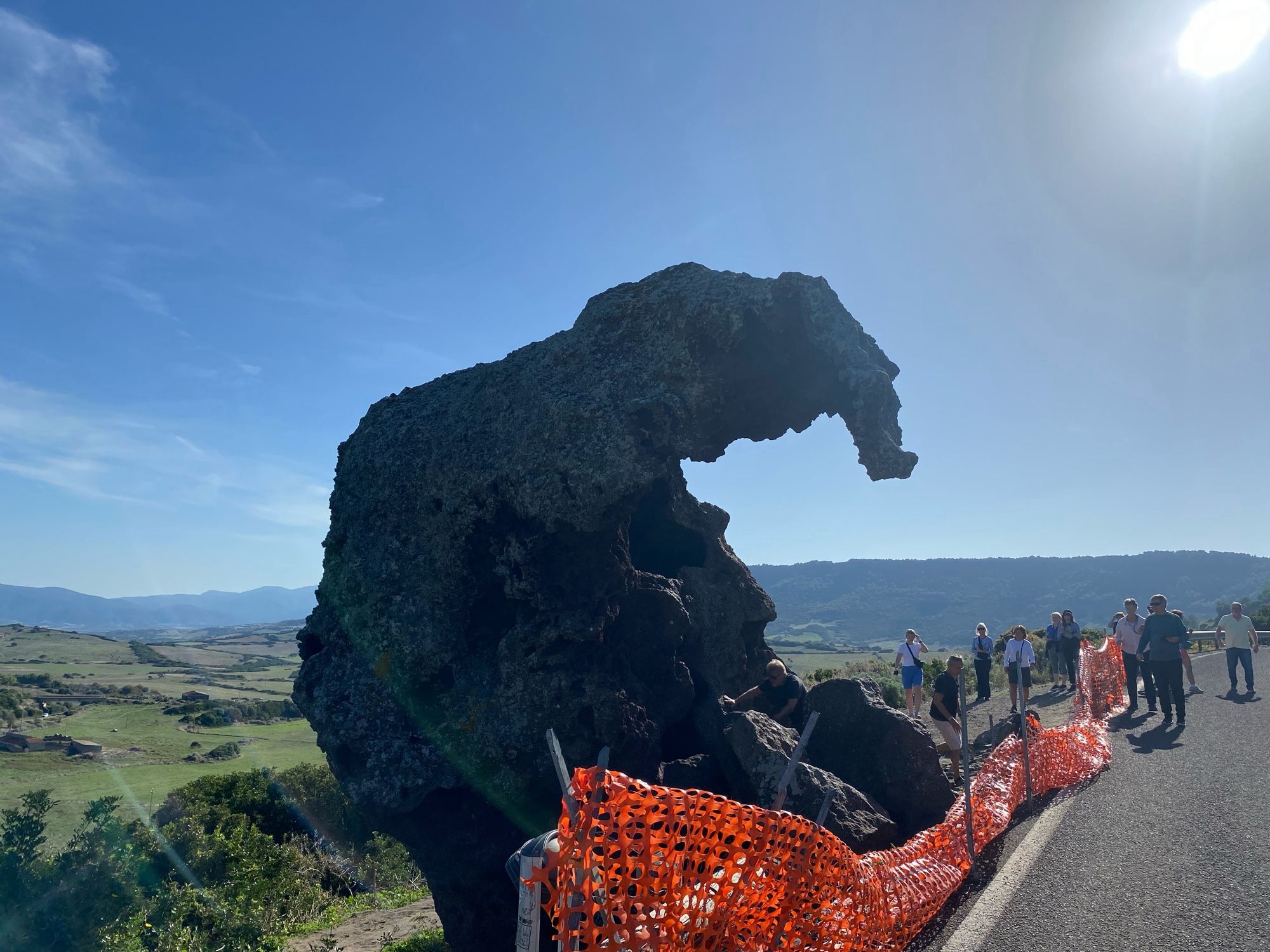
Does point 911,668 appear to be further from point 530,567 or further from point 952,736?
point 530,567

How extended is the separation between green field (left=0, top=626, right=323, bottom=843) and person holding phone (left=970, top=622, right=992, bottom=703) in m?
15.0

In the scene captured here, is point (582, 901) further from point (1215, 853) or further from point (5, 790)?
point (5, 790)

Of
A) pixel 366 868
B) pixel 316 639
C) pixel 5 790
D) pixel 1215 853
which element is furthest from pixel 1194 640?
pixel 5 790

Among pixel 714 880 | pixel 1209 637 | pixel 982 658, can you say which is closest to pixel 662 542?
pixel 714 880

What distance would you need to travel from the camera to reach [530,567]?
25.1 feet

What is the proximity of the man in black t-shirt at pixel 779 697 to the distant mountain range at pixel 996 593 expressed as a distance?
115m

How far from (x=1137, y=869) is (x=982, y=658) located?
36.7ft

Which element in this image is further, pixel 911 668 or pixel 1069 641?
pixel 1069 641

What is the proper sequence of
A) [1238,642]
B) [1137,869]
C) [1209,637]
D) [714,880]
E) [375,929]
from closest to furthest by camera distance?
1. [714,880]
2. [1137,869]
3. [375,929]
4. [1238,642]
5. [1209,637]

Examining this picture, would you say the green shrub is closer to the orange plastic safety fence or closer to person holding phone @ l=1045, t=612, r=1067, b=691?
person holding phone @ l=1045, t=612, r=1067, b=691

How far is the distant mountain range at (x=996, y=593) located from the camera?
132 metres

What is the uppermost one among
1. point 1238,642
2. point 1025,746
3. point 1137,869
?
point 1238,642

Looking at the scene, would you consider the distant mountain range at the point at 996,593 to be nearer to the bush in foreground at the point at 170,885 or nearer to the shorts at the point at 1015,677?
the shorts at the point at 1015,677

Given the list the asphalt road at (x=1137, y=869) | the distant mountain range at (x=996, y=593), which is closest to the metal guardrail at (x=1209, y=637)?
the asphalt road at (x=1137, y=869)
